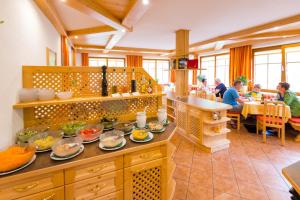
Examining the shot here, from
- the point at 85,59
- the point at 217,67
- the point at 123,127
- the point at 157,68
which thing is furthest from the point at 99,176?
the point at 157,68

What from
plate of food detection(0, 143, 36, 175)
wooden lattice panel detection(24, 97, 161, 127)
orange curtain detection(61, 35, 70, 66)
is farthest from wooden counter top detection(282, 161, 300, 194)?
orange curtain detection(61, 35, 70, 66)

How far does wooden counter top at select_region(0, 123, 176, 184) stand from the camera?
1.12 metres

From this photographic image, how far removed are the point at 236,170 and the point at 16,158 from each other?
2.71 metres

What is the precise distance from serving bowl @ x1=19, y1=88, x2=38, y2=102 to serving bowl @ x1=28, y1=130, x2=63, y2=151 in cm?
36

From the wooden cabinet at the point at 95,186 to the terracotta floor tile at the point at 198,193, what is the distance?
1025 mm

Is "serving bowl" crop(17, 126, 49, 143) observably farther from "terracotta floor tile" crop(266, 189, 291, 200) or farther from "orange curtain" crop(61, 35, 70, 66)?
"orange curtain" crop(61, 35, 70, 66)

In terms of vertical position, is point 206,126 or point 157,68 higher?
point 157,68

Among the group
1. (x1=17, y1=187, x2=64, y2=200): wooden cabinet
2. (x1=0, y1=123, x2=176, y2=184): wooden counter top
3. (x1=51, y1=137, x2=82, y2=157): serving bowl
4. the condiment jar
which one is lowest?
(x1=17, y1=187, x2=64, y2=200): wooden cabinet

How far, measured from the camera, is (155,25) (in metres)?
3.95

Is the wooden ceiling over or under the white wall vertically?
over

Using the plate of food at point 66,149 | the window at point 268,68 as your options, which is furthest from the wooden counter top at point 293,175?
the window at point 268,68

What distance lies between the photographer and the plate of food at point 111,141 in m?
1.46

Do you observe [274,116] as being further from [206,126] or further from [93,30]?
[93,30]

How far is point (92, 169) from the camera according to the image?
1.33m
